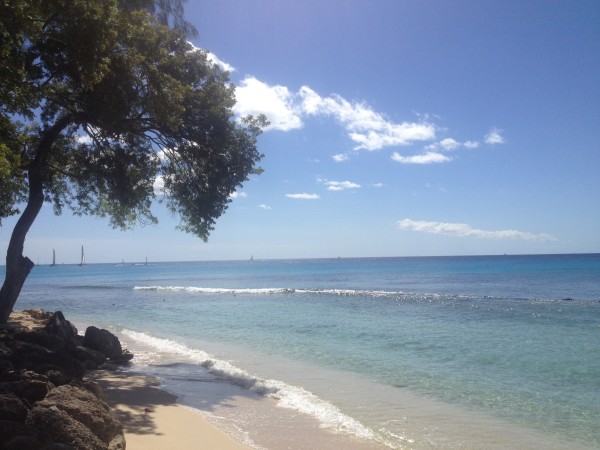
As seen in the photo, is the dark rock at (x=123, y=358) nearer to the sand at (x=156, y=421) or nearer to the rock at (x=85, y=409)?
the sand at (x=156, y=421)

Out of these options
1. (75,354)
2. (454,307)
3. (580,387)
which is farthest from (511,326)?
(75,354)

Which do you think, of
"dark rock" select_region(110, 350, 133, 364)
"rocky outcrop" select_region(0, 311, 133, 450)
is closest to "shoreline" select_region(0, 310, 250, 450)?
"rocky outcrop" select_region(0, 311, 133, 450)

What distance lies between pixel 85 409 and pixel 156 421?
2346mm

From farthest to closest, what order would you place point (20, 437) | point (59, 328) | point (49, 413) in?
1. point (59, 328)
2. point (49, 413)
3. point (20, 437)

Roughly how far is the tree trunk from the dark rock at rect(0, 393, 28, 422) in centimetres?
851

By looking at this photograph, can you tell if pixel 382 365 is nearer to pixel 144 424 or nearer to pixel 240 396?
pixel 240 396

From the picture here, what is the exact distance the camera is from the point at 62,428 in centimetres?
500

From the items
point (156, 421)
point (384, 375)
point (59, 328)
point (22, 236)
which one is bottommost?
point (384, 375)

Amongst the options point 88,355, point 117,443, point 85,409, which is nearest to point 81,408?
point 85,409

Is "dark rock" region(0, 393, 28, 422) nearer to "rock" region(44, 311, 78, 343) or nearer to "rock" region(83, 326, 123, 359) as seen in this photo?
"rock" region(44, 311, 78, 343)

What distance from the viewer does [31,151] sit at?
15.1 m

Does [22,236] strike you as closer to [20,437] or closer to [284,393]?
[284,393]

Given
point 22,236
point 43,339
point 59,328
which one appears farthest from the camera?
point 22,236

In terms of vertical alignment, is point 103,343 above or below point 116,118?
below
